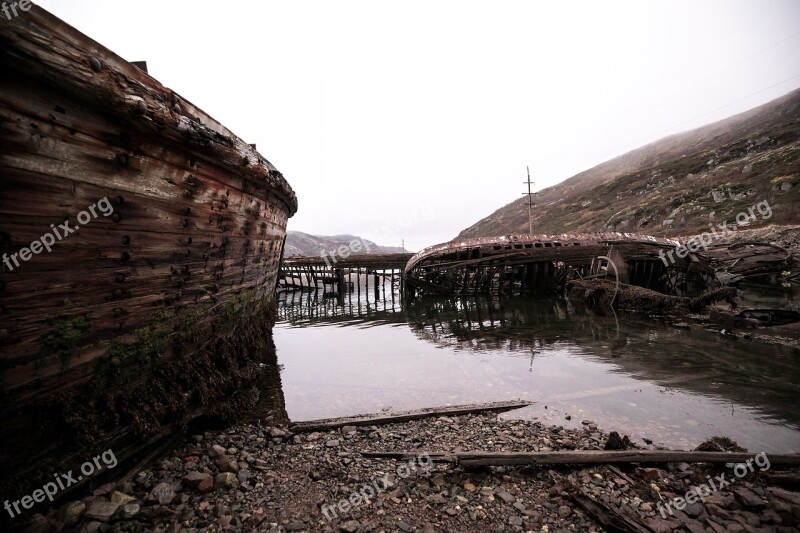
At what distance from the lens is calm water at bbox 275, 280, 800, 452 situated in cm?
528

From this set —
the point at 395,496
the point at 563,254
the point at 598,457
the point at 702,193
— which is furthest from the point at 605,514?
the point at 702,193

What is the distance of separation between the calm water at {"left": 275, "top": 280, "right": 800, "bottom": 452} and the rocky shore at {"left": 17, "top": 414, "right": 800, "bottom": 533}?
1.51 metres

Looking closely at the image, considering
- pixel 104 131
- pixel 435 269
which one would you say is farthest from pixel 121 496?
pixel 435 269

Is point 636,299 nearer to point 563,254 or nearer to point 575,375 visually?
point 563,254

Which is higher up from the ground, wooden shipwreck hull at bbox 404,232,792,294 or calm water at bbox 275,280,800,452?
wooden shipwreck hull at bbox 404,232,792,294

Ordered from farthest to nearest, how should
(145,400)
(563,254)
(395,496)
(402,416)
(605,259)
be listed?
(563,254) < (605,259) < (402,416) < (145,400) < (395,496)

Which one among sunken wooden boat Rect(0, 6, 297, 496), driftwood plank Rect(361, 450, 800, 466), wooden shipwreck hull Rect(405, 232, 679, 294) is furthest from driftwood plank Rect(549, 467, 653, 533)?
wooden shipwreck hull Rect(405, 232, 679, 294)

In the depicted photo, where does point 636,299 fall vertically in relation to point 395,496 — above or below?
above

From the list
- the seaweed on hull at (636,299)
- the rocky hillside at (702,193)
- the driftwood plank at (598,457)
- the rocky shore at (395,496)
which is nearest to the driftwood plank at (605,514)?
the rocky shore at (395,496)

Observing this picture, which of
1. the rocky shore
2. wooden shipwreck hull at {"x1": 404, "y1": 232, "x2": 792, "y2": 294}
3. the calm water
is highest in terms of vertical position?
wooden shipwreck hull at {"x1": 404, "y1": 232, "x2": 792, "y2": 294}

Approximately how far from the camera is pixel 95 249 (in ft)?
10.2

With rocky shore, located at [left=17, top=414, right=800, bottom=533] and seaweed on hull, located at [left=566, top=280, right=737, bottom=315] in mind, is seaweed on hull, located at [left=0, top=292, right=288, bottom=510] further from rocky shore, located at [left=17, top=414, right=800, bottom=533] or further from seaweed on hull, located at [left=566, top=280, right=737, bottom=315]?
seaweed on hull, located at [left=566, top=280, right=737, bottom=315]

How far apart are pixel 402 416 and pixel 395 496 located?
1.99 m

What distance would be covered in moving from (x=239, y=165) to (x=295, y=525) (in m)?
4.60
